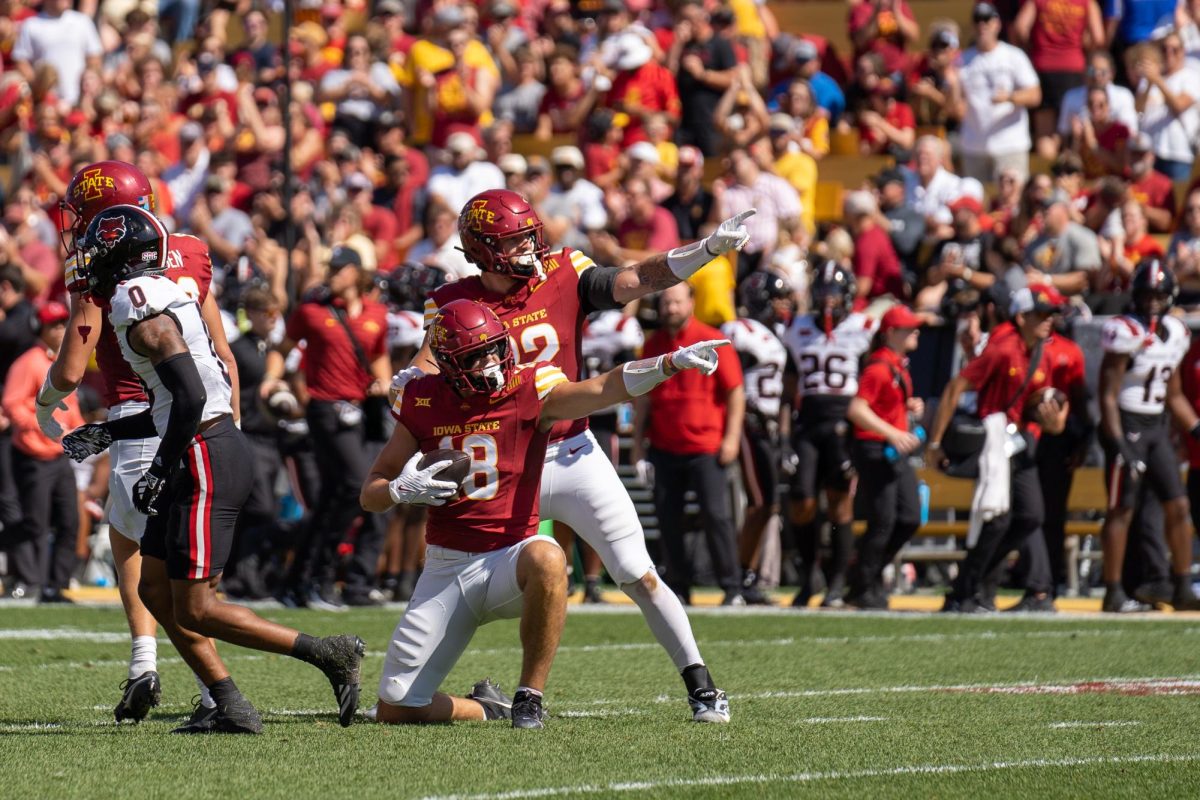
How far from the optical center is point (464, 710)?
23.0 ft

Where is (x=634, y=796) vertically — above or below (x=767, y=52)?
below

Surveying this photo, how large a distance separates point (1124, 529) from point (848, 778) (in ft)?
22.0

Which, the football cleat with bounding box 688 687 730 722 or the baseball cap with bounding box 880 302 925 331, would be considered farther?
the baseball cap with bounding box 880 302 925 331

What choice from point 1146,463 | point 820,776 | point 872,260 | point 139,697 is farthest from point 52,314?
point 820,776

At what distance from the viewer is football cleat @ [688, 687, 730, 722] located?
6.86 m

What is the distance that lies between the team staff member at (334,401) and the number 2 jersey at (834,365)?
2602 millimetres

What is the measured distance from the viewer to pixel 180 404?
627 centimetres

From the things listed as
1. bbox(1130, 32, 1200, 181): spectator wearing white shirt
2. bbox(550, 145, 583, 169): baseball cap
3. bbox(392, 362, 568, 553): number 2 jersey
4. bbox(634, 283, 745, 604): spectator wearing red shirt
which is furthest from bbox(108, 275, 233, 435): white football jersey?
bbox(1130, 32, 1200, 181): spectator wearing white shirt

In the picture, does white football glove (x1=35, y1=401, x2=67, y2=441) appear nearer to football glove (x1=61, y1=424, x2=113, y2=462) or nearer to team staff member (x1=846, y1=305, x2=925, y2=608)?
football glove (x1=61, y1=424, x2=113, y2=462)

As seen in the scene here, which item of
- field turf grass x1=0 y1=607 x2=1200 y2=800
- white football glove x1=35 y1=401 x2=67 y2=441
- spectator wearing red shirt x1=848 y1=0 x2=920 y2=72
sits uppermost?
spectator wearing red shirt x1=848 y1=0 x2=920 y2=72

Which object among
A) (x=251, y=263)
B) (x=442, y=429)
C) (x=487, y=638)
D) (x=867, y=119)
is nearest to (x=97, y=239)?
(x=442, y=429)

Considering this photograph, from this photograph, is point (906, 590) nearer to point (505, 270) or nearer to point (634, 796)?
point (505, 270)

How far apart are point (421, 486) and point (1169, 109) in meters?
10.5

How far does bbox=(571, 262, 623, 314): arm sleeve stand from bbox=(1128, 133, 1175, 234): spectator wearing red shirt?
331 inches
